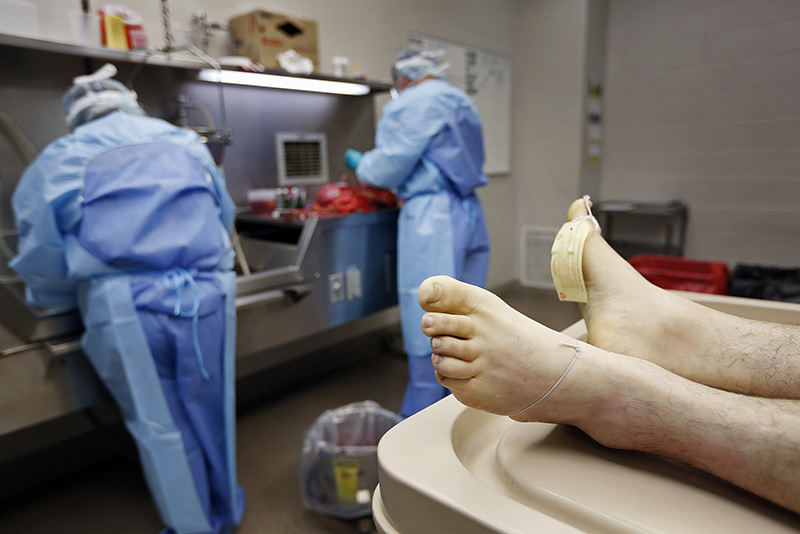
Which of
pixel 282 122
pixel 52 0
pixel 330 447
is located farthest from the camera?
pixel 282 122

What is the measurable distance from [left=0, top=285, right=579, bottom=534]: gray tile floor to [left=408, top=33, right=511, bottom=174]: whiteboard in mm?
2190

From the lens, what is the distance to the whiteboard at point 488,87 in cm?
354

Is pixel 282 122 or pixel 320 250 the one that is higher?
pixel 282 122

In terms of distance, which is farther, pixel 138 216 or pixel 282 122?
pixel 282 122

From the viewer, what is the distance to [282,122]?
255 centimetres

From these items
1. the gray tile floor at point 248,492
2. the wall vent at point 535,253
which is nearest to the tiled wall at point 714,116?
the wall vent at point 535,253

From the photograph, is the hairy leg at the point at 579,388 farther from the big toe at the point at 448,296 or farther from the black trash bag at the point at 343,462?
the black trash bag at the point at 343,462

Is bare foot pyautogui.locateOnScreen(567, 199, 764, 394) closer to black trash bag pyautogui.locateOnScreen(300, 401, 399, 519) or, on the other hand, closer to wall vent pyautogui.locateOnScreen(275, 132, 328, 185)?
black trash bag pyautogui.locateOnScreen(300, 401, 399, 519)

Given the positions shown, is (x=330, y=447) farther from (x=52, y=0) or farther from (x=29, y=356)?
(x=52, y=0)

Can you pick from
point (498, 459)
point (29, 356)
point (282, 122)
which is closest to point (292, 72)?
point (282, 122)

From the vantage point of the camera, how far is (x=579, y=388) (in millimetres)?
583

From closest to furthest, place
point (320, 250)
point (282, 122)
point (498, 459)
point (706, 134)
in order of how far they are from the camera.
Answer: point (498, 459)
point (320, 250)
point (282, 122)
point (706, 134)

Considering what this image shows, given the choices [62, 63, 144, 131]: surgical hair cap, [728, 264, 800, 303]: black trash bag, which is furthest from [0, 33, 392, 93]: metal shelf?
[728, 264, 800, 303]: black trash bag

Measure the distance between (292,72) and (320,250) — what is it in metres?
0.84
